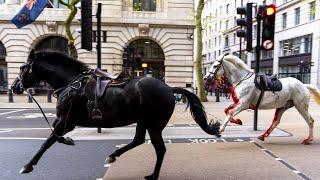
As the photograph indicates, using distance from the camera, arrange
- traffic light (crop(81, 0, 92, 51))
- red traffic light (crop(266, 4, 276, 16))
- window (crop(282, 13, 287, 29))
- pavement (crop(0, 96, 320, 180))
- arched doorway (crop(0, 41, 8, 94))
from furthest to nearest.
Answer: window (crop(282, 13, 287, 29)) → arched doorway (crop(0, 41, 8, 94)) → red traffic light (crop(266, 4, 276, 16)) → traffic light (crop(81, 0, 92, 51)) → pavement (crop(0, 96, 320, 180))

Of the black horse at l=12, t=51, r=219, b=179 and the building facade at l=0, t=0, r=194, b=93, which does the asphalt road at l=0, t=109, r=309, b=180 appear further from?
the building facade at l=0, t=0, r=194, b=93

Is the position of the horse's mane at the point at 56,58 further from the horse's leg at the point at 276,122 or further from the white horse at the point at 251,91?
the horse's leg at the point at 276,122

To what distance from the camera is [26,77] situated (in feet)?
19.2

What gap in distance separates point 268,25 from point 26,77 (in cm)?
684

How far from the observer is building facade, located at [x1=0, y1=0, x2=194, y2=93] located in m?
32.1

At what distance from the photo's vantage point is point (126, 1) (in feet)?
108

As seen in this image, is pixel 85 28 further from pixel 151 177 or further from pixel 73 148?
pixel 151 177

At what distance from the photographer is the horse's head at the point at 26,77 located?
5.83 m

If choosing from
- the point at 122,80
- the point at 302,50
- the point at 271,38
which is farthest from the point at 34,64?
the point at 302,50

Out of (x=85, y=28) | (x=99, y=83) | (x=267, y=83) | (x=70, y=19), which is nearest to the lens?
(x=99, y=83)

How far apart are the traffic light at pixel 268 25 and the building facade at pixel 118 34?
21.9 meters

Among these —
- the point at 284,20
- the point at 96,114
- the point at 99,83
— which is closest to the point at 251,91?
the point at 99,83

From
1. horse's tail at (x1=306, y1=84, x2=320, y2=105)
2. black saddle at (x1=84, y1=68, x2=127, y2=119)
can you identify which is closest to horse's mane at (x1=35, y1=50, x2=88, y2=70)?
black saddle at (x1=84, y1=68, x2=127, y2=119)

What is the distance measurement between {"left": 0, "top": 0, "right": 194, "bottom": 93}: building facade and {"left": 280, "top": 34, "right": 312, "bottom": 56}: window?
1601cm
